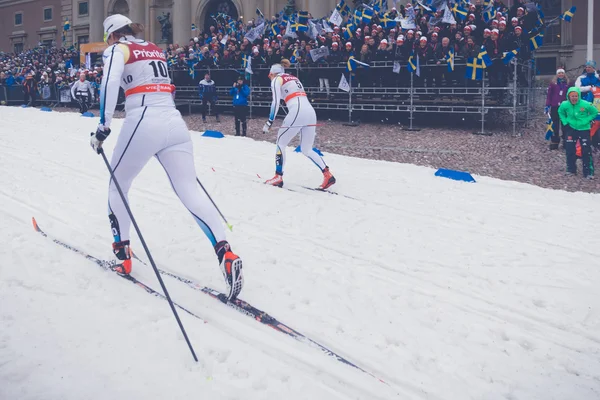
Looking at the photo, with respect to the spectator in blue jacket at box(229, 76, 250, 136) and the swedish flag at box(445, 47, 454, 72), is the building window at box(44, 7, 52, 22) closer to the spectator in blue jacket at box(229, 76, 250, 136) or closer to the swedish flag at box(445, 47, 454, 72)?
the spectator in blue jacket at box(229, 76, 250, 136)

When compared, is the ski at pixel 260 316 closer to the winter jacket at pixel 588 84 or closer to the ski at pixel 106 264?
the ski at pixel 106 264

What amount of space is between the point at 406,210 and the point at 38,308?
16.0 feet

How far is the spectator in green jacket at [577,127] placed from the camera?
955 cm

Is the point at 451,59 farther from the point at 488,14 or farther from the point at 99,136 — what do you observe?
the point at 99,136

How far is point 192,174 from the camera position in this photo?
170 inches

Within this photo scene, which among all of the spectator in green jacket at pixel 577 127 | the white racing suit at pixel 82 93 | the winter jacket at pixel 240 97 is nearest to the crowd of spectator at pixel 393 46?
the winter jacket at pixel 240 97

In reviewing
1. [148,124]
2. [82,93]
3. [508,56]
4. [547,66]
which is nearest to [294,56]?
[508,56]

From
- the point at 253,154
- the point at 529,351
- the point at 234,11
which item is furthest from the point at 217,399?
the point at 234,11

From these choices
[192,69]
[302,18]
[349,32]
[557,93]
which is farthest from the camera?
[192,69]

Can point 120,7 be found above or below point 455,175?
above

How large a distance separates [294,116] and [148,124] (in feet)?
13.9

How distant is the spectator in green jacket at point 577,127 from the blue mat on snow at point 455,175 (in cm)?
216

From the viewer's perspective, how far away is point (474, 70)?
1284cm

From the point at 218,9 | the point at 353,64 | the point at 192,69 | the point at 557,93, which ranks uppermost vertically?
the point at 218,9
